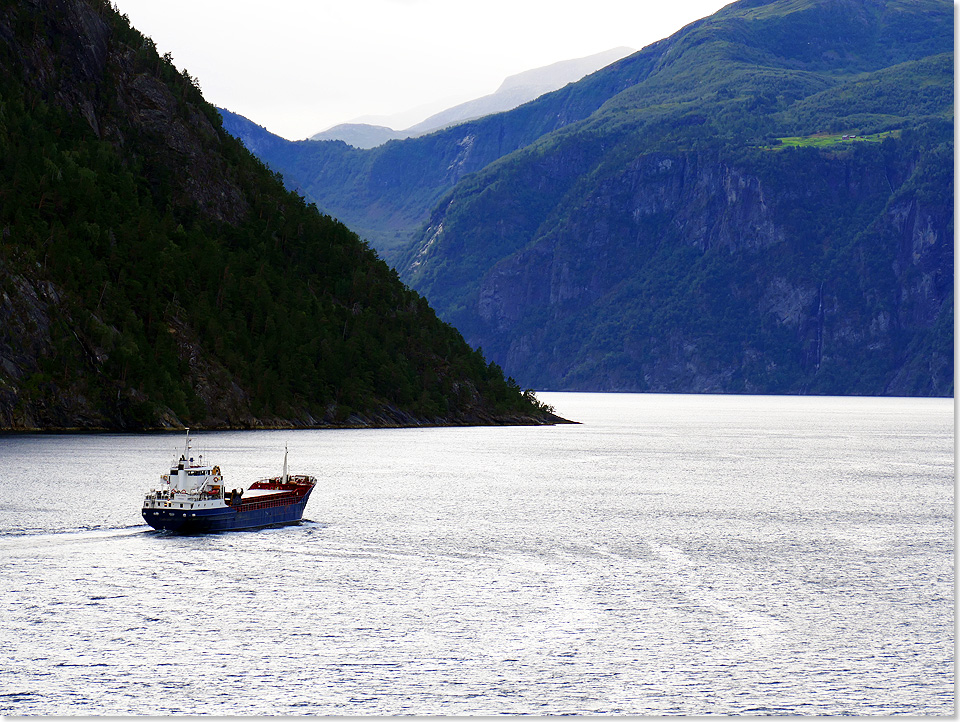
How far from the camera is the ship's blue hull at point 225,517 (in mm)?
103562

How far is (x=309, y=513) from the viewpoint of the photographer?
121062 mm

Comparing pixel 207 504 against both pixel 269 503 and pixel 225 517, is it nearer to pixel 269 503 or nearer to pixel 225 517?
pixel 225 517

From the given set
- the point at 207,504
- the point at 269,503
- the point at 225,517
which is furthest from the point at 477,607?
the point at 269,503

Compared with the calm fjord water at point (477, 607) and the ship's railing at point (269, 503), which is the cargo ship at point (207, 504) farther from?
the calm fjord water at point (477, 607)

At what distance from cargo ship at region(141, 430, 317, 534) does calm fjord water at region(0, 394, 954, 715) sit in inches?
83.0

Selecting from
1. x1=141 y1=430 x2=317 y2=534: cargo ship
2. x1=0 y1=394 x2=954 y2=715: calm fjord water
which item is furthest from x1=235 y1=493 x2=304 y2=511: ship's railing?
x1=0 y1=394 x2=954 y2=715: calm fjord water

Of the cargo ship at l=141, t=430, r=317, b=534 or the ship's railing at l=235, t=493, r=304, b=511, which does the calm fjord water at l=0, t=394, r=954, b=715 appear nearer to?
the cargo ship at l=141, t=430, r=317, b=534

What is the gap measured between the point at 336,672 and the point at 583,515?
64709 mm

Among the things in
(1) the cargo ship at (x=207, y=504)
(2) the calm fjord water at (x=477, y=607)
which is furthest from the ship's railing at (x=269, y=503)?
(2) the calm fjord water at (x=477, y=607)

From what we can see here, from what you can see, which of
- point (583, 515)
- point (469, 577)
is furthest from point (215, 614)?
point (583, 515)

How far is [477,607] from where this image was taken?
249 ft

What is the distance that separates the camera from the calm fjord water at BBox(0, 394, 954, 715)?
57656 millimetres

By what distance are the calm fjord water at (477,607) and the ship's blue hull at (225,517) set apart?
1.86 metres

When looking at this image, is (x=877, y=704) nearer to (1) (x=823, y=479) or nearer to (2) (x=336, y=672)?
(2) (x=336, y=672)
